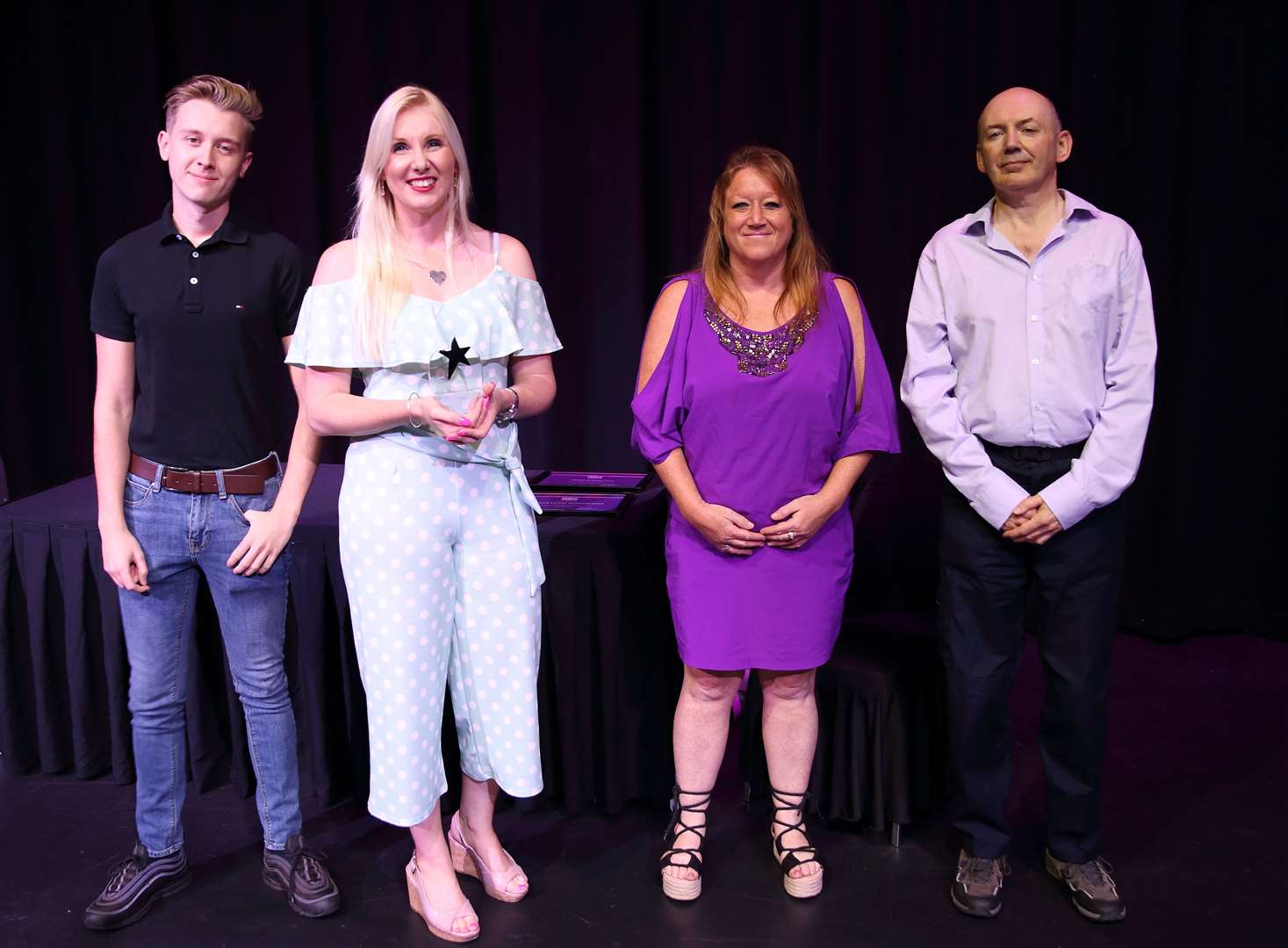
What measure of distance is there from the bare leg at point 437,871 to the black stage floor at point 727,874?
7cm

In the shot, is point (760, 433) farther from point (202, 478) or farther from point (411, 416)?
point (202, 478)

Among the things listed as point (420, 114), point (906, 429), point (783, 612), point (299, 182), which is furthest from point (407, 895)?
point (299, 182)

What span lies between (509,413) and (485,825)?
1.00 m

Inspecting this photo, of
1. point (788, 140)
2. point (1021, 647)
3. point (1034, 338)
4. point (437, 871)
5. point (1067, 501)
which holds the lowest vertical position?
point (437, 871)

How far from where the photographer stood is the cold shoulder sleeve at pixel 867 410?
2.52 meters

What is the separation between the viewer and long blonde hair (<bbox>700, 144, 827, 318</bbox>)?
8.05 ft

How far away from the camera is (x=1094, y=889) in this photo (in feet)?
8.29

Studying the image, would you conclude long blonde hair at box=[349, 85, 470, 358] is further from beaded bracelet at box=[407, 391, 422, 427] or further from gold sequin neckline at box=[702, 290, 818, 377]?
gold sequin neckline at box=[702, 290, 818, 377]

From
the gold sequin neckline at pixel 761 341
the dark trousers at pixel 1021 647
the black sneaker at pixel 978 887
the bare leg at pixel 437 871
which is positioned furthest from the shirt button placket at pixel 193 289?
the black sneaker at pixel 978 887

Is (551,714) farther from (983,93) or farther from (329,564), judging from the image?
(983,93)

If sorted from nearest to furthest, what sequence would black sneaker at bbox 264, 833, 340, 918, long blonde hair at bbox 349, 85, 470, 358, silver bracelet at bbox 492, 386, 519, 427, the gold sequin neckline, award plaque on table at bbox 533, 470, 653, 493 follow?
long blonde hair at bbox 349, 85, 470, 358 → silver bracelet at bbox 492, 386, 519, 427 → the gold sequin neckline → black sneaker at bbox 264, 833, 340, 918 → award plaque on table at bbox 533, 470, 653, 493

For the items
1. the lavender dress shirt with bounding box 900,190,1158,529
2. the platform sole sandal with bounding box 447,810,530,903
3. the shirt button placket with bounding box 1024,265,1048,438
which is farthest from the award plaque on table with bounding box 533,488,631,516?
the shirt button placket with bounding box 1024,265,1048,438

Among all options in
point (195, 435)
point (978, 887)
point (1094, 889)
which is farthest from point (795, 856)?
point (195, 435)

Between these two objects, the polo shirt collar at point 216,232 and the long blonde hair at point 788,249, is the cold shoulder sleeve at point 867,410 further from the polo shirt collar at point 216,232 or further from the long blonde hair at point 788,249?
the polo shirt collar at point 216,232
